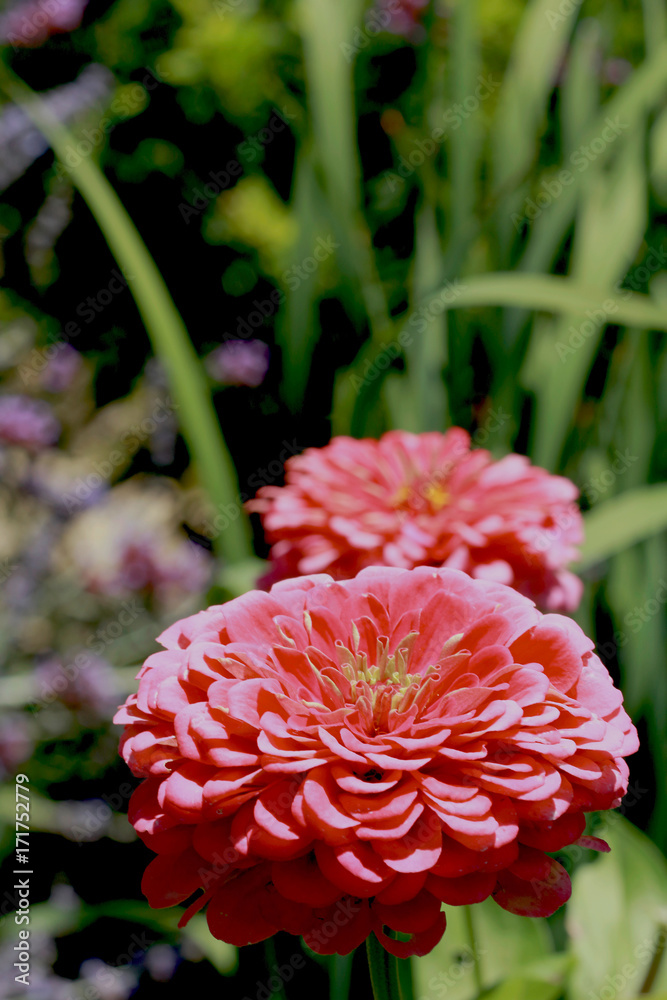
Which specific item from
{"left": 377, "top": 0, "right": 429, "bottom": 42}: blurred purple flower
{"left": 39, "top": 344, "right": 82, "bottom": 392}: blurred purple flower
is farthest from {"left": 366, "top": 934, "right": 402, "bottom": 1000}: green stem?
{"left": 377, "top": 0, "right": 429, "bottom": 42}: blurred purple flower

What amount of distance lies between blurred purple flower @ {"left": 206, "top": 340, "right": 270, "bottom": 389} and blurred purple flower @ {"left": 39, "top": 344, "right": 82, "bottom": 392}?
219mm

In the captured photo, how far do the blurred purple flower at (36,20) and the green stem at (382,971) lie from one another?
1246mm

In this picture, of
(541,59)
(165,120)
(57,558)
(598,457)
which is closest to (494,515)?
(598,457)

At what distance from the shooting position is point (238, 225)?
49.6 inches

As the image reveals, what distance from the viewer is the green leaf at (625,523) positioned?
2.03ft

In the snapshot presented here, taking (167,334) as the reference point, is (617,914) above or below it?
below

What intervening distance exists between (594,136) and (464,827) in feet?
2.64

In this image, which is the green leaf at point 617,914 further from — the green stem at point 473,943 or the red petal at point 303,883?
the red petal at point 303,883

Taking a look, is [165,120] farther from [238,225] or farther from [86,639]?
[86,639]

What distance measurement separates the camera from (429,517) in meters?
0.62

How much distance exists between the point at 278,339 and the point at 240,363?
0.07m

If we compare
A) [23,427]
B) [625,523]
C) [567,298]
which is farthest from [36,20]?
[625,523]

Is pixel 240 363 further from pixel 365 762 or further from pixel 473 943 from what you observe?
pixel 365 762

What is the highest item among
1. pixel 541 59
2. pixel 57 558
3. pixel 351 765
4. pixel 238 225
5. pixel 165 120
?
pixel 165 120
